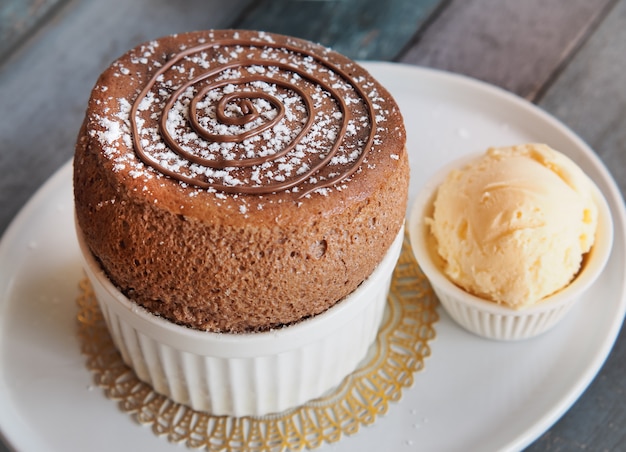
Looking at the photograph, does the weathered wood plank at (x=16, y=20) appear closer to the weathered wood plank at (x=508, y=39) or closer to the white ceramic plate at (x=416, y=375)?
the white ceramic plate at (x=416, y=375)

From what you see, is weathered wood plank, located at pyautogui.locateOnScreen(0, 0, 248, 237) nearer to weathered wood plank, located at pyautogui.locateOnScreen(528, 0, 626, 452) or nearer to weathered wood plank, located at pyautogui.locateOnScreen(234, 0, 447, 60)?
weathered wood plank, located at pyautogui.locateOnScreen(234, 0, 447, 60)

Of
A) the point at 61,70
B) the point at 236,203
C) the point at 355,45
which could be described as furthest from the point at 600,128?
the point at 61,70

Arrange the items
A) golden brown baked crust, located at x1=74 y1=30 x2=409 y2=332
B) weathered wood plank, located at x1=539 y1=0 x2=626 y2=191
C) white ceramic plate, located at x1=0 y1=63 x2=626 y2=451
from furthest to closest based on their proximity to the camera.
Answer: weathered wood plank, located at x1=539 y1=0 x2=626 y2=191 < white ceramic plate, located at x1=0 y1=63 x2=626 y2=451 < golden brown baked crust, located at x1=74 y1=30 x2=409 y2=332

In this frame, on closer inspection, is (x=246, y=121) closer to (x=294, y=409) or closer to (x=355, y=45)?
(x=294, y=409)

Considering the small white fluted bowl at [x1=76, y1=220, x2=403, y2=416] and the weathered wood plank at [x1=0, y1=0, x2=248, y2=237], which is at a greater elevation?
the weathered wood plank at [x1=0, y1=0, x2=248, y2=237]

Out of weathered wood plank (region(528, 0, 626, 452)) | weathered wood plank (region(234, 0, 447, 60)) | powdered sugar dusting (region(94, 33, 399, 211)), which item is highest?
powdered sugar dusting (region(94, 33, 399, 211))

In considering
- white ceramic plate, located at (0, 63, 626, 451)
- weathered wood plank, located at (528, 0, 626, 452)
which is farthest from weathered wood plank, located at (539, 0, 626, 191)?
white ceramic plate, located at (0, 63, 626, 451)
